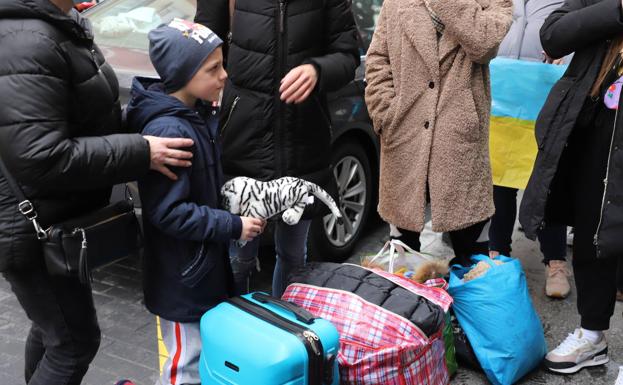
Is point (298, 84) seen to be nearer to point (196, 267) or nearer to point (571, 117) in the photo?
point (196, 267)

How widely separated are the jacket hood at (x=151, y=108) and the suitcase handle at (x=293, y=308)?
66 cm

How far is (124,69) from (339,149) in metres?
1.37

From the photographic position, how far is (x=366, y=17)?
4.80m

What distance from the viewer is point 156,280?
2445 millimetres

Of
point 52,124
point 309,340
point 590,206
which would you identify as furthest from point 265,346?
point 590,206

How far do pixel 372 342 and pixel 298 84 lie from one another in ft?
3.42

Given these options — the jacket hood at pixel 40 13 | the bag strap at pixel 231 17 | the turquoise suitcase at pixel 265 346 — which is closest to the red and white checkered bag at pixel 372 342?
the turquoise suitcase at pixel 265 346

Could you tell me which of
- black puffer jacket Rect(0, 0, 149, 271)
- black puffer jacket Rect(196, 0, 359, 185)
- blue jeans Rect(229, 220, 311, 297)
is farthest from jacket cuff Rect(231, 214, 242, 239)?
blue jeans Rect(229, 220, 311, 297)

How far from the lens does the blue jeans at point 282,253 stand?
3.12 m

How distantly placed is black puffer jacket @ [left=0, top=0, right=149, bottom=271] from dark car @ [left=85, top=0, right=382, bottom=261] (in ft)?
5.98

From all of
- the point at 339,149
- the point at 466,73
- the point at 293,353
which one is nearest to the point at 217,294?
the point at 293,353

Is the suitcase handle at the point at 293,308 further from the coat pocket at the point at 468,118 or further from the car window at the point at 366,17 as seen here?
the car window at the point at 366,17

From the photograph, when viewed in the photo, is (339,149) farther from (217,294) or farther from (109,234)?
(109,234)

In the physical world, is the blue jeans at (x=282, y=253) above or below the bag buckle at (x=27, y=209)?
below
